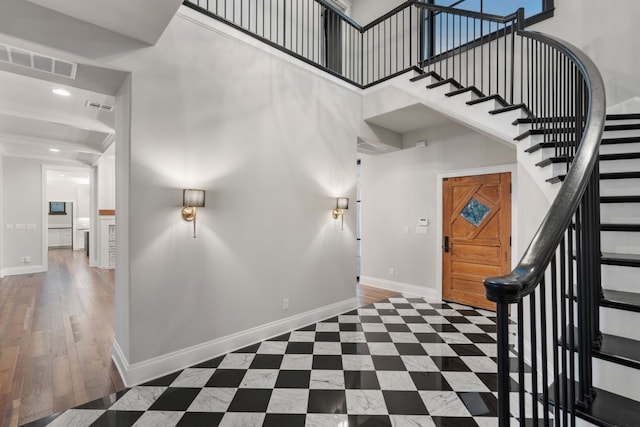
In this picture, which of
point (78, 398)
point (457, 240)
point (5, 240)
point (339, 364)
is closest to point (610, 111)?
point (457, 240)

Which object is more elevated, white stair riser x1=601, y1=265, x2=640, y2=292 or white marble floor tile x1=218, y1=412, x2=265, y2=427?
white stair riser x1=601, y1=265, x2=640, y2=292

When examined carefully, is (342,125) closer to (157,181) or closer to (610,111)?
(157,181)

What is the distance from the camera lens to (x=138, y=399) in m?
2.36

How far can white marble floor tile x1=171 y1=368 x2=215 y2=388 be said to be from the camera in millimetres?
2584

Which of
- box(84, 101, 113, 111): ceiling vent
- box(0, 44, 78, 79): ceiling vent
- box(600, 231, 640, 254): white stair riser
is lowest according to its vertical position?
box(600, 231, 640, 254): white stair riser

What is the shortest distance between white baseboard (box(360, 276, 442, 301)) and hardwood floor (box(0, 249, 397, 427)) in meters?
0.22

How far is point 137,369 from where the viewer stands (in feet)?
8.44

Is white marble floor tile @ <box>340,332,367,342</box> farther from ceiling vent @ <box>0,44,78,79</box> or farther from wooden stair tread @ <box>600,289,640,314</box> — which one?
ceiling vent @ <box>0,44,78,79</box>

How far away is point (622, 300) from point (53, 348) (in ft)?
15.7

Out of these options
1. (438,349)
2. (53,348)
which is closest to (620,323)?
(438,349)

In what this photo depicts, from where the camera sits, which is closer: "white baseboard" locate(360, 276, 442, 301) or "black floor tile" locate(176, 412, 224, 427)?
"black floor tile" locate(176, 412, 224, 427)

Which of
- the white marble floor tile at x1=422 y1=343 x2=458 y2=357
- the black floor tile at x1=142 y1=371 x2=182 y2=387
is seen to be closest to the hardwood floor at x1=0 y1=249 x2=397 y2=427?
the black floor tile at x1=142 y1=371 x2=182 y2=387

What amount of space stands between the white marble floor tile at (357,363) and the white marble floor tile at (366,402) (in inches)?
14.3

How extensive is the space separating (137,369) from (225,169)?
2.01 m
